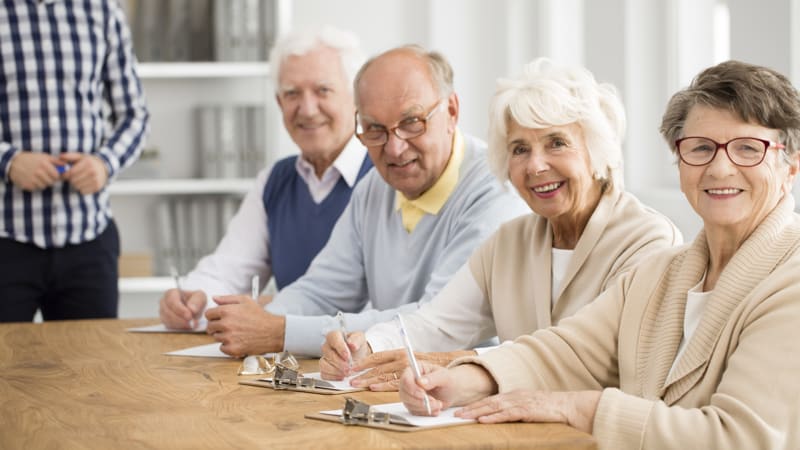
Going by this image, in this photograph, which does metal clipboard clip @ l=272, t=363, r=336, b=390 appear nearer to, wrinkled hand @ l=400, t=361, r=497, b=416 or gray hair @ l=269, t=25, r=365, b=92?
wrinkled hand @ l=400, t=361, r=497, b=416

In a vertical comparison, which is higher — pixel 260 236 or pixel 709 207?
pixel 709 207

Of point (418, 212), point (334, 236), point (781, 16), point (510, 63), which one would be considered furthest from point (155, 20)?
point (781, 16)

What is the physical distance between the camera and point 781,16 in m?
2.96

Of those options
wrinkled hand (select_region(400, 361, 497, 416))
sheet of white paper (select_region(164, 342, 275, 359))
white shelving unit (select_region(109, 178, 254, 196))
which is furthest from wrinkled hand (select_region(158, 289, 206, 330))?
white shelving unit (select_region(109, 178, 254, 196))

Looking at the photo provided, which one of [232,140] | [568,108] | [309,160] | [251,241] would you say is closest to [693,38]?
[309,160]

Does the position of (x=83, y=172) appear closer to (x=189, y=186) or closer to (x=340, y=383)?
(x=189, y=186)

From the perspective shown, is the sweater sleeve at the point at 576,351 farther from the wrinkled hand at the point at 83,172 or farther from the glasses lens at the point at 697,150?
the wrinkled hand at the point at 83,172

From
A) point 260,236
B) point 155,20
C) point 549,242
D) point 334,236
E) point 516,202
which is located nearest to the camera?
point 549,242

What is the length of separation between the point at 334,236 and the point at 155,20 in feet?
7.20

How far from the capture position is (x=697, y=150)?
1770 mm

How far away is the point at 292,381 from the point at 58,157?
6.32 ft

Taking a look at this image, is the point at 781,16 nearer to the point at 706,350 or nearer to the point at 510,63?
the point at 706,350

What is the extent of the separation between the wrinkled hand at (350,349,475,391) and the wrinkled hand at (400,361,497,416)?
0.55ft

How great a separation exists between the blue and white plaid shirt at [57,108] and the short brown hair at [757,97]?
2425 mm
